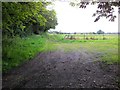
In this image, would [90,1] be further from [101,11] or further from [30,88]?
[30,88]

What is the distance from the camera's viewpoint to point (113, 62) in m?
9.52

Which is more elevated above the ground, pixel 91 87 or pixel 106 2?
pixel 106 2

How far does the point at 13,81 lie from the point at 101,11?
400 centimetres

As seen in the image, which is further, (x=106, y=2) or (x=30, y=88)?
(x=106, y=2)

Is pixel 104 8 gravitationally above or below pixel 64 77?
above

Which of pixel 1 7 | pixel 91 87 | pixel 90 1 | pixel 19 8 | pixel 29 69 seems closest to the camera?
pixel 91 87

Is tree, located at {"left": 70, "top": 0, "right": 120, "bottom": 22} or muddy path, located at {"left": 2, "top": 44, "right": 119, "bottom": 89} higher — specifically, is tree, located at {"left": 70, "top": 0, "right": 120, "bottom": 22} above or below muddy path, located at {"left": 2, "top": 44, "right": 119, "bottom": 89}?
above

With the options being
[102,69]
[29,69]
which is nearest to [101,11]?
[102,69]

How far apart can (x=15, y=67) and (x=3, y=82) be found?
7.44 feet

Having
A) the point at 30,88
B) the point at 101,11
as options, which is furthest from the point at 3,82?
the point at 101,11

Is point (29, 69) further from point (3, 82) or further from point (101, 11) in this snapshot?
point (101, 11)

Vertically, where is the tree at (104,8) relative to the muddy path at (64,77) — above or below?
above

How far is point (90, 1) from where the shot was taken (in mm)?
7855

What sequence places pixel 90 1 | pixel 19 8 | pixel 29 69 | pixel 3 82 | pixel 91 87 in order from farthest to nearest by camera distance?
1. pixel 19 8
2. pixel 29 69
3. pixel 90 1
4. pixel 3 82
5. pixel 91 87
